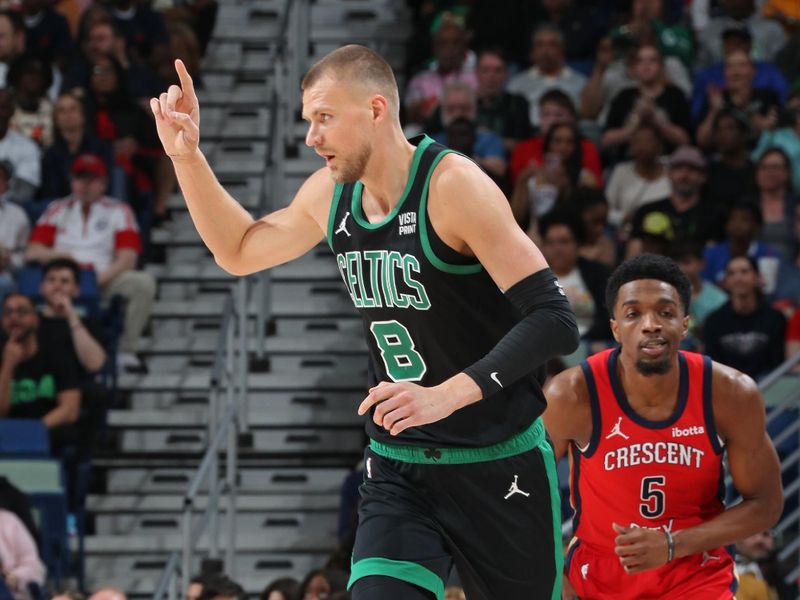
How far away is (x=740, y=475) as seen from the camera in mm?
5324

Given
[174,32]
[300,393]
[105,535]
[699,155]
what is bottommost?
[105,535]

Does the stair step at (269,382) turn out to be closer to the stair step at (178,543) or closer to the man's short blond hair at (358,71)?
the stair step at (178,543)

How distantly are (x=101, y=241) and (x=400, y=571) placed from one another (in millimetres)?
7539

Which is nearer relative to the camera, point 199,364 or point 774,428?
point 774,428

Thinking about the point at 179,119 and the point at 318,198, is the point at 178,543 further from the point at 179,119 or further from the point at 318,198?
the point at 179,119

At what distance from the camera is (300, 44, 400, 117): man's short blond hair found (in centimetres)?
458

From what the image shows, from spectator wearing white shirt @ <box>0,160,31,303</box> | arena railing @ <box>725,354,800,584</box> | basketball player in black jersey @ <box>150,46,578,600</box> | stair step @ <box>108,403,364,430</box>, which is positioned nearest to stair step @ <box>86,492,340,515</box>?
stair step @ <box>108,403,364,430</box>

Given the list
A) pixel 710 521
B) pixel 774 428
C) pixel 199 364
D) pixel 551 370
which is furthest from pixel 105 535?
pixel 710 521

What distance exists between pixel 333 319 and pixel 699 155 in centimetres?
309

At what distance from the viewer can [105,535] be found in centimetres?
1036

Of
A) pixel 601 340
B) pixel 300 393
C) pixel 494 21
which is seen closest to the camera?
pixel 601 340

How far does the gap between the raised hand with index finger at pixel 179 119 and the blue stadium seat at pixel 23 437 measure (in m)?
5.40

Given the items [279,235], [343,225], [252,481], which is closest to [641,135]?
[252,481]

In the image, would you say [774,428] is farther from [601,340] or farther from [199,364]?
[199,364]
